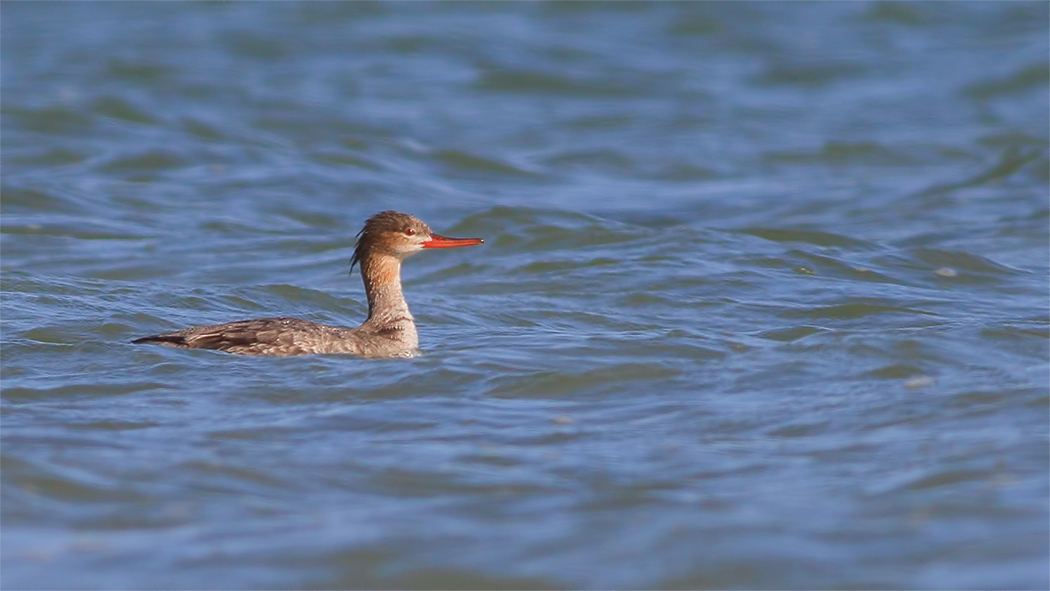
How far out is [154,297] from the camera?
29.7ft

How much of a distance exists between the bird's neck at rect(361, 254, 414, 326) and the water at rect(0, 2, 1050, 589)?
442 millimetres

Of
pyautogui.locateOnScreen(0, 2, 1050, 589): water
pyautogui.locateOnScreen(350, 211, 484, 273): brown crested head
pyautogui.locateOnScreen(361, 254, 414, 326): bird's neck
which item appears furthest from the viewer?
pyautogui.locateOnScreen(350, 211, 484, 273): brown crested head

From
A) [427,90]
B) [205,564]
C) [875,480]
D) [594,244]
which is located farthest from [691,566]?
[427,90]

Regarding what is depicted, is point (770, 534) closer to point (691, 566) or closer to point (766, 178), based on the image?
point (691, 566)

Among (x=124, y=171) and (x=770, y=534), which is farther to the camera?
(x=124, y=171)

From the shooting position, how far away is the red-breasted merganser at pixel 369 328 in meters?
7.46

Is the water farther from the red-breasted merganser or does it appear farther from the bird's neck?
the bird's neck

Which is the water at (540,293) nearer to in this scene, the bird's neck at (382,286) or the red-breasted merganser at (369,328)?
the red-breasted merganser at (369,328)

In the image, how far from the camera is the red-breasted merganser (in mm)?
7465

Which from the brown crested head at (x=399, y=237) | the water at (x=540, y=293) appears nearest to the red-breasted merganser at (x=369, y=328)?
the brown crested head at (x=399, y=237)

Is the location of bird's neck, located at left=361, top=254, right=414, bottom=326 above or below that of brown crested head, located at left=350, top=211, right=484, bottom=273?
below

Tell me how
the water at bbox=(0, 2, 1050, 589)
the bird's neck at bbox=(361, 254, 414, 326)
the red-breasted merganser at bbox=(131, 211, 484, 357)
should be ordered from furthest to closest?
the bird's neck at bbox=(361, 254, 414, 326)
the red-breasted merganser at bbox=(131, 211, 484, 357)
the water at bbox=(0, 2, 1050, 589)

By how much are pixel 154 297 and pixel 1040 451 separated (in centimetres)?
563

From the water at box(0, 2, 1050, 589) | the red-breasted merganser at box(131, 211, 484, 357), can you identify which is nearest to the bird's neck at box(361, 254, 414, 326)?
the red-breasted merganser at box(131, 211, 484, 357)
